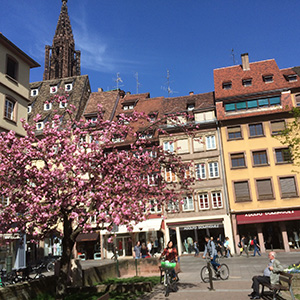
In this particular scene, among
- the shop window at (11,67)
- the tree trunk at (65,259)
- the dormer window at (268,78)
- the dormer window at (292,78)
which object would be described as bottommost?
the tree trunk at (65,259)

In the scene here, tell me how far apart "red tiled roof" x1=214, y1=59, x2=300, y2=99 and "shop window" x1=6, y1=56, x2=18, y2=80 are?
2027 cm

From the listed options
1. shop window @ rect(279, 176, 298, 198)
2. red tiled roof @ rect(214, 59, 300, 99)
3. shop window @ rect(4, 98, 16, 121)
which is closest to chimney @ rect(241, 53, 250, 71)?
red tiled roof @ rect(214, 59, 300, 99)

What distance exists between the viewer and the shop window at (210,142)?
35747 mm

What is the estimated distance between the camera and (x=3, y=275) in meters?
17.7

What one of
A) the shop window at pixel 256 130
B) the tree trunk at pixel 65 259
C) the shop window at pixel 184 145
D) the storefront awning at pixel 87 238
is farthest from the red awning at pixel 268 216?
the tree trunk at pixel 65 259

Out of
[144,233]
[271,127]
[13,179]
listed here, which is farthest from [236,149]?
[13,179]

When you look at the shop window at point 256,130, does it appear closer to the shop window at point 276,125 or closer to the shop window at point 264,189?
the shop window at point 276,125

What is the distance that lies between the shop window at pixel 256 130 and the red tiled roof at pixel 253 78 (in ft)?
11.5

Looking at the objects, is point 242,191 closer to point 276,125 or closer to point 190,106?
point 276,125

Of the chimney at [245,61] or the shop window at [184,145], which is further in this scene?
the chimney at [245,61]

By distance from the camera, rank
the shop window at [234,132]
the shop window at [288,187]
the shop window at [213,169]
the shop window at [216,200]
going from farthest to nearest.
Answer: the shop window at [234,132] < the shop window at [213,169] < the shop window at [216,200] < the shop window at [288,187]

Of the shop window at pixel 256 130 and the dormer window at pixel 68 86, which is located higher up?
the dormer window at pixel 68 86

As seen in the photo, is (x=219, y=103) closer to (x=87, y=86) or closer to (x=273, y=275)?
(x=87, y=86)

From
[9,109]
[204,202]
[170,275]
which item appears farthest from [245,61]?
[170,275]
